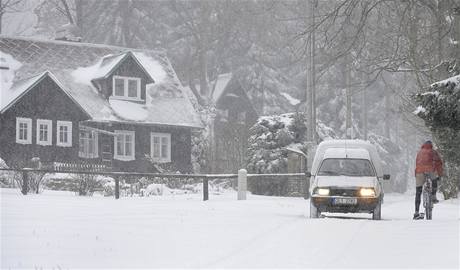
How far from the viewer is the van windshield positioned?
1967 centimetres

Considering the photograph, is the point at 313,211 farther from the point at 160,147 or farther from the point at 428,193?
the point at 160,147

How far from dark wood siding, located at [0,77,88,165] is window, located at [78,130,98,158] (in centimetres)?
141

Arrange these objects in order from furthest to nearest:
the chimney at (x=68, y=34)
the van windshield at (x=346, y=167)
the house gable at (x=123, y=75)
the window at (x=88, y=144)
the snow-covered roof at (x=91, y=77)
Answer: the chimney at (x=68, y=34) → the house gable at (x=123, y=75) → the window at (x=88, y=144) → the snow-covered roof at (x=91, y=77) → the van windshield at (x=346, y=167)

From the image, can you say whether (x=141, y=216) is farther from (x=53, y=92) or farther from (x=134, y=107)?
(x=134, y=107)

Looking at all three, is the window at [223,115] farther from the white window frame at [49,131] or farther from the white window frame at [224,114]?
the white window frame at [49,131]

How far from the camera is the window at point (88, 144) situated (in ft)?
141

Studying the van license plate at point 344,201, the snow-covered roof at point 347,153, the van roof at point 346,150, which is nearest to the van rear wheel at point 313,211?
the van license plate at point 344,201

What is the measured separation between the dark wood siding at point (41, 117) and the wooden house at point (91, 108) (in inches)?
1.9

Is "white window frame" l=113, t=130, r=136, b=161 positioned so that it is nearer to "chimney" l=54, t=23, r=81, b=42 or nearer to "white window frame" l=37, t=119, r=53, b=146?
"white window frame" l=37, t=119, r=53, b=146

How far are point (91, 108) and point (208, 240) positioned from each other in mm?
30285

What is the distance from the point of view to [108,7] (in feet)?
188

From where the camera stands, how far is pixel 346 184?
62.0 feet

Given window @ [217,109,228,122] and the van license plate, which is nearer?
the van license plate

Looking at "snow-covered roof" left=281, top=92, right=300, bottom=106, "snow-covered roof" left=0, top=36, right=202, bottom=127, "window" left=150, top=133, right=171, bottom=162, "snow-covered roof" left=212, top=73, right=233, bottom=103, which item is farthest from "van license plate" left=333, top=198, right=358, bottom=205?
"snow-covered roof" left=281, top=92, right=300, bottom=106
